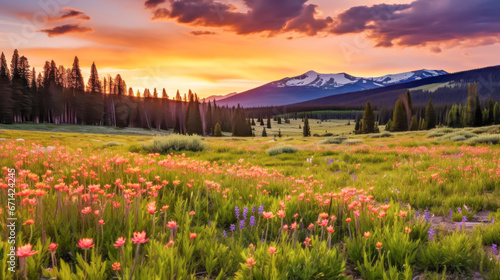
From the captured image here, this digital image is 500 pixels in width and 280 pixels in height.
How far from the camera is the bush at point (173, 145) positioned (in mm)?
14156

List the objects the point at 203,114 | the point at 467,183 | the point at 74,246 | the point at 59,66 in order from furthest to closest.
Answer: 1. the point at 203,114
2. the point at 59,66
3. the point at 467,183
4. the point at 74,246

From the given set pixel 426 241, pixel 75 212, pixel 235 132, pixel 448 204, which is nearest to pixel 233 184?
pixel 75 212

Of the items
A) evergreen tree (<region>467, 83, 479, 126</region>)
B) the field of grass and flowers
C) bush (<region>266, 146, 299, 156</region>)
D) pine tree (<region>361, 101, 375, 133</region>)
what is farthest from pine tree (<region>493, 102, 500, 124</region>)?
the field of grass and flowers

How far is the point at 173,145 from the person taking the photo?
48.0 ft

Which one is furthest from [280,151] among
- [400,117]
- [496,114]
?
[496,114]

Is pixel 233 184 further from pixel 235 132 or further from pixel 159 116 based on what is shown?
pixel 159 116

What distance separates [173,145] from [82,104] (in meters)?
109

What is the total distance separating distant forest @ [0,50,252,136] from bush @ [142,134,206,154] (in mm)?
88325

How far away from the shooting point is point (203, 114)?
4936 inches

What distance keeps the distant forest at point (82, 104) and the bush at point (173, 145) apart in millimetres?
88325

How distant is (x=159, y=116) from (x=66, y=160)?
445 ft

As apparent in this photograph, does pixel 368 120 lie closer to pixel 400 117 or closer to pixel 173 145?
pixel 400 117

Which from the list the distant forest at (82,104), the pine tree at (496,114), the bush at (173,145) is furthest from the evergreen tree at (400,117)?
the bush at (173,145)

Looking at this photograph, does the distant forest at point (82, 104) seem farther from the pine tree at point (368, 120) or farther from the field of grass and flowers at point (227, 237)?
the field of grass and flowers at point (227, 237)
